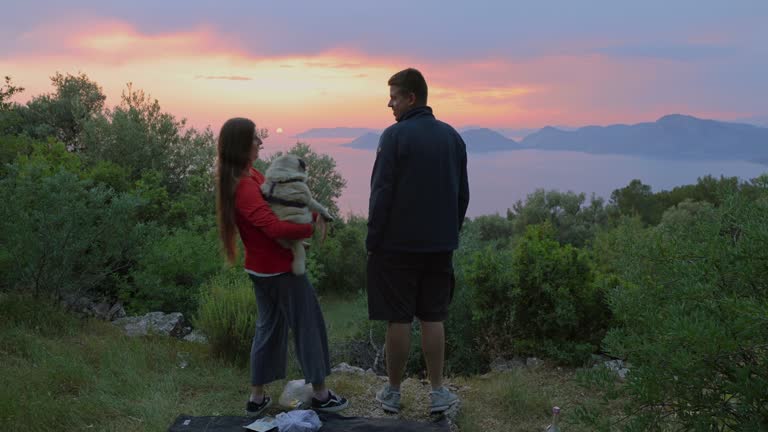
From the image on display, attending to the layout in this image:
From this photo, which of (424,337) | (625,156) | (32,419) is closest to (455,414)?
(424,337)

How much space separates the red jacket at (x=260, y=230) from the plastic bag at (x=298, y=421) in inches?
34.9

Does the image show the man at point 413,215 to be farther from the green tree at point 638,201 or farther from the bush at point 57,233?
the green tree at point 638,201

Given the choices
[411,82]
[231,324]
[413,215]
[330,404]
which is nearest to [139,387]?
[231,324]

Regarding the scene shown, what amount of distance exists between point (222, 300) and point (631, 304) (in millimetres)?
3349

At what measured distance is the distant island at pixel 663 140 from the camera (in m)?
59.4

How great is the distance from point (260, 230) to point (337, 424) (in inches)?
52.1

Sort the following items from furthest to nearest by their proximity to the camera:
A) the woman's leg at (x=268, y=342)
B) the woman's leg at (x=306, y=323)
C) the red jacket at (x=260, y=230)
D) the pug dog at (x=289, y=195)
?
the woman's leg at (x=268, y=342)
the woman's leg at (x=306, y=323)
the pug dog at (x=289, y=195)
the red jacket at (x=260, y=230)

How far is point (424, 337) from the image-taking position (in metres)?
3.96

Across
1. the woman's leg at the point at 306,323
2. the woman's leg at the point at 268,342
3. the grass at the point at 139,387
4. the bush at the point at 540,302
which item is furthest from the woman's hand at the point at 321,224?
the bush at the point at 540,302

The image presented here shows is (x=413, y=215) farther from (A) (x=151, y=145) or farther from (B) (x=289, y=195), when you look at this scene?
(A) (x=151, y=145)

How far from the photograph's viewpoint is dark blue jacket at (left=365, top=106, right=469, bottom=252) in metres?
3.61

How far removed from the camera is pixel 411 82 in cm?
370

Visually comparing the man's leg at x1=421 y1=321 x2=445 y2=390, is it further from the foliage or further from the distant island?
the distant island

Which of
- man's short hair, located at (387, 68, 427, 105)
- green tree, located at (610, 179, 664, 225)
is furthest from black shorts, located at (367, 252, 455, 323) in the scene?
green tree, located at (610, 179, 664, 225)
